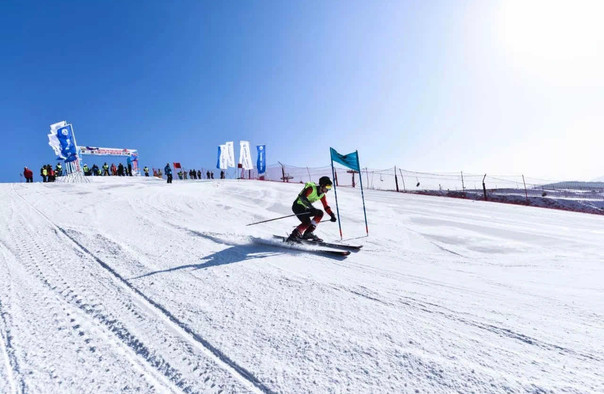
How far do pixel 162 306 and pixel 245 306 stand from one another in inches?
35.3

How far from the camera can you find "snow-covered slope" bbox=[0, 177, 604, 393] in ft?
6.08

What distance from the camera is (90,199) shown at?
1007 cm

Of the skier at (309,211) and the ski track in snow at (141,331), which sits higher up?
the skier at (309,211)

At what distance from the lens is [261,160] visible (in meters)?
32.1

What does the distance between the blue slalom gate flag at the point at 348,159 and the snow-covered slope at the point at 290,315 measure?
2210mm

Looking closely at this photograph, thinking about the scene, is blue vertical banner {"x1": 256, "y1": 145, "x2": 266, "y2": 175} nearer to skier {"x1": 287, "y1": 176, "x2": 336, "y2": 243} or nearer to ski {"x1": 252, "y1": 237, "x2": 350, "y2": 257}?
skier {"x1": 287, "y1": 176, "x2": 336, "y2": 243}

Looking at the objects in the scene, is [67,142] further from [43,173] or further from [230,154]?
[230,154]

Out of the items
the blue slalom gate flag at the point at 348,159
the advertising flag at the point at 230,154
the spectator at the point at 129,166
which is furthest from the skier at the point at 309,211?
the spectator at the point at 129,166

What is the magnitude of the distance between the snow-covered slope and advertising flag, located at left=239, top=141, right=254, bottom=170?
28220 mm

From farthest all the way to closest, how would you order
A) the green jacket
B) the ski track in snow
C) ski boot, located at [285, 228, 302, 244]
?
the green jacket, ski boot, located at [285, 228, 302, 244], the ski track in snow

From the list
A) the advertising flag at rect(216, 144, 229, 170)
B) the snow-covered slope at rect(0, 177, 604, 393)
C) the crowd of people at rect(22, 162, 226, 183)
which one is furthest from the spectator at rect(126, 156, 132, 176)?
the snow-covered slope at rect(0, 177, 604, 393)

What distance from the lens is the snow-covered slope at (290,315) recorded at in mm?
1854

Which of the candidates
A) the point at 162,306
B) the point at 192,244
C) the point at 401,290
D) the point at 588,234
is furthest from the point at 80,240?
the point at 588,234

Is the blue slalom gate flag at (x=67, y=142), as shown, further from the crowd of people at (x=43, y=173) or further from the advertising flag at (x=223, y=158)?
the advertising flag at (x=223, y=158)
